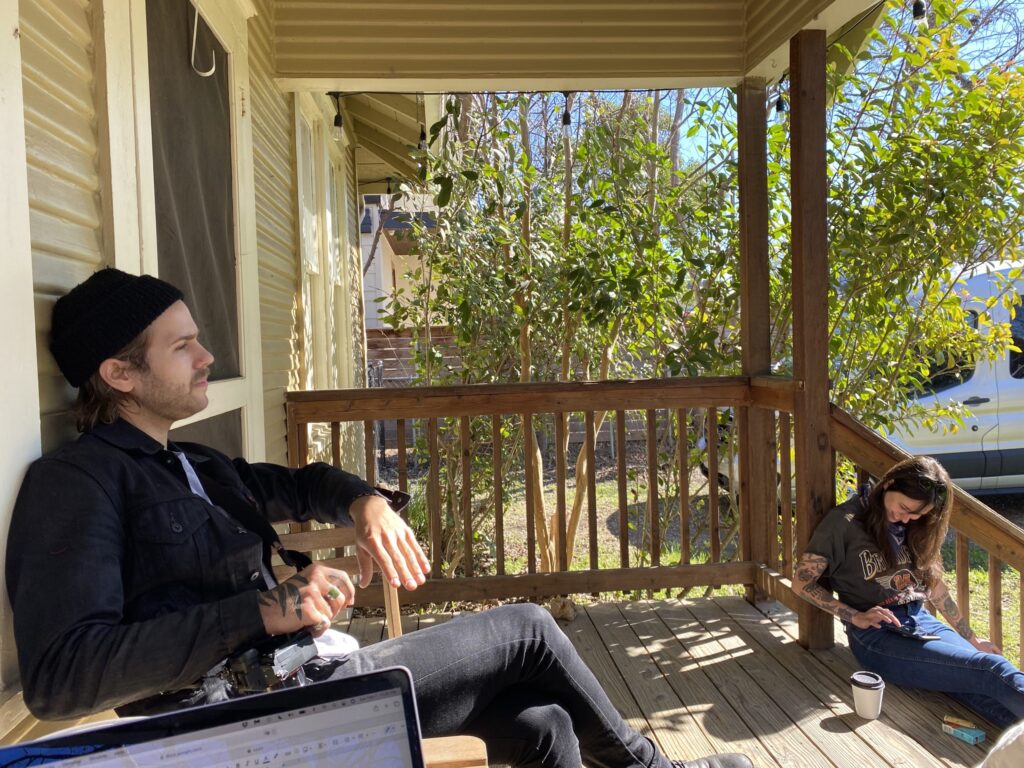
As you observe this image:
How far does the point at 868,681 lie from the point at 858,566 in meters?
0.44

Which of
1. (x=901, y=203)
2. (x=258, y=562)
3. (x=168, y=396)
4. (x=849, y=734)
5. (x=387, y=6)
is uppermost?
(x=387, y=6)

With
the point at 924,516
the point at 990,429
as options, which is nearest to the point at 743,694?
the point at 924,516

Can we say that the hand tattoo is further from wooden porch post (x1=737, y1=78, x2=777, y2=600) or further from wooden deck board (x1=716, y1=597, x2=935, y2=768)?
wooden porch post (x1=737, y1=78, x2=777, y2=600)

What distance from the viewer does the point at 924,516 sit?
2.61m

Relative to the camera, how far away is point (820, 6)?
8.69 feet

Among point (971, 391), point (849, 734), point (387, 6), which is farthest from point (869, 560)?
point (971, 391)

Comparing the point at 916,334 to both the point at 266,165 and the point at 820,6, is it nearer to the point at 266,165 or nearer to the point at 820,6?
the point at 820,6

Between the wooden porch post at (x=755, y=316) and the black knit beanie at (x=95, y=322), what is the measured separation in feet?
8.87

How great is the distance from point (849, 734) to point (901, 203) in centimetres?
238

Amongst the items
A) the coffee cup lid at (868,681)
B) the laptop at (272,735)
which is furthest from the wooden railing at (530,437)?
the laptop at (272,735)

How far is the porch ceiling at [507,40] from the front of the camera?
10.4ft

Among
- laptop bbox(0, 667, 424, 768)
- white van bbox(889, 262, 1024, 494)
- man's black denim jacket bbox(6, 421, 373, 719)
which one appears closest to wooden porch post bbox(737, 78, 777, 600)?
man's black denim jacket bbox(6, 421, 373, 719)

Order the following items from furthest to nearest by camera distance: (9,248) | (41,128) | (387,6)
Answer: (387,6) < (41,128) < (9,248)

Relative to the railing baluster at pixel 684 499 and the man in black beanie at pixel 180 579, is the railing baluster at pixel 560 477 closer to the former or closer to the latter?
the railing baluster at pixel 684 499
